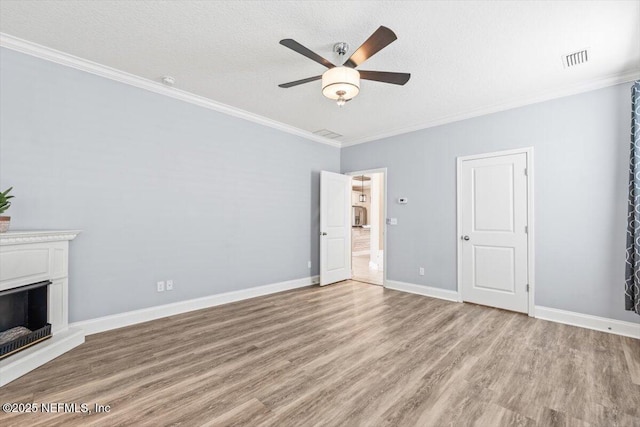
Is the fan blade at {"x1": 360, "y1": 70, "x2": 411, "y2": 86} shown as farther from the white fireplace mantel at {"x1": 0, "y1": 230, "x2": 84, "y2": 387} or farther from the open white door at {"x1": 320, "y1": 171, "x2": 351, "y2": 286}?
the white fireplace mantel at {"x1": 0, "y1": 230, "x2": 84, "y2": 387}

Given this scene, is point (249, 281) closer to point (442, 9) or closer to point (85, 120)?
point (85, 120)

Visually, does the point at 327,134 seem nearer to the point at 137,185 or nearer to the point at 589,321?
the point at 137,185

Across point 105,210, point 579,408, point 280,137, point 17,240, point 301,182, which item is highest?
point 280,137

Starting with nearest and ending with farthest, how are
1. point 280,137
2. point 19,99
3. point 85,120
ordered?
point 19,99 < point 85,120 < point 280,137

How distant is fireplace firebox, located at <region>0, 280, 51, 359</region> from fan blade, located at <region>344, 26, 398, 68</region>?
11.2 ft

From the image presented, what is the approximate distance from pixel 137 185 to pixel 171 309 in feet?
5.26

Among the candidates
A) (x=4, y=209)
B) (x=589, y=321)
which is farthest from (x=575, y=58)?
(x=4, y=209)

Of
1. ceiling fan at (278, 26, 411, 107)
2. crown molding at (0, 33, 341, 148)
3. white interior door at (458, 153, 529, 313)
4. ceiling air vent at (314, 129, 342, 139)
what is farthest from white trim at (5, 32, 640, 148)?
ceiling fan at (278, 26, 411, 107)

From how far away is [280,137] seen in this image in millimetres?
4977

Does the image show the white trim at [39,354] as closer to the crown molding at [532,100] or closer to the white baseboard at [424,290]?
the white baseboard at [424,290]

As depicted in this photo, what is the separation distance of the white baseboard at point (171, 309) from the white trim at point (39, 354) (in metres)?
0.26

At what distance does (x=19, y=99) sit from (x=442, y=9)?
3887 millimetres

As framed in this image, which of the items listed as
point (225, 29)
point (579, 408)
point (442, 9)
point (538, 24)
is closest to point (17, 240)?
point (225, 29)

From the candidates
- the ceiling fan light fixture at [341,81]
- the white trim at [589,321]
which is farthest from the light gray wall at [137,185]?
the white trim at [589,321]
